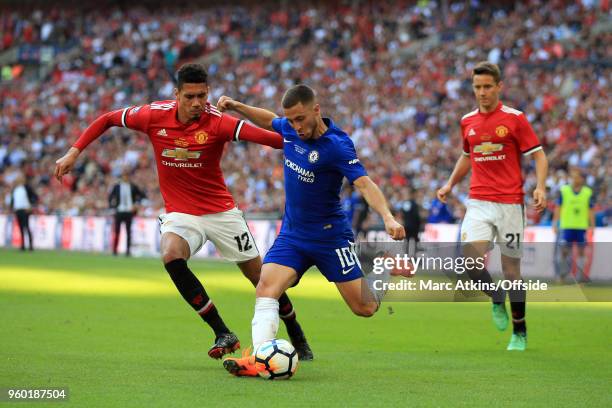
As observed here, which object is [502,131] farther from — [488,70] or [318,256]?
[318,256]

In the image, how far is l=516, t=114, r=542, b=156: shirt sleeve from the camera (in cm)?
1048

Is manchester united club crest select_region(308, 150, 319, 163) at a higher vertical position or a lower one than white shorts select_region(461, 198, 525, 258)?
higher

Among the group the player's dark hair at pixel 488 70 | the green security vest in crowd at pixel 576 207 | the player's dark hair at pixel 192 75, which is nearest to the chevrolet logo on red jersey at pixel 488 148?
the player's dark hair at pixel 488 70

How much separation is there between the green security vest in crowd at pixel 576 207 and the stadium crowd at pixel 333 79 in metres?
3.07

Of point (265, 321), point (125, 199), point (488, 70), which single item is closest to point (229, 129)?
point (265, 321)

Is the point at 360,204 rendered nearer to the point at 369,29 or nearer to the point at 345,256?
the point at 369,29

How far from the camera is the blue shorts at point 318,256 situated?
336 inches

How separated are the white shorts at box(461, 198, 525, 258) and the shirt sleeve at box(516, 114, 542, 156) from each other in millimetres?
577

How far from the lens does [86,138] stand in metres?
9.52

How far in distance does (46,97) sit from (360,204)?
869 inches

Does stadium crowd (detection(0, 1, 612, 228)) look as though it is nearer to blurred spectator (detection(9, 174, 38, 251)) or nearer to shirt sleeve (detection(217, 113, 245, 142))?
blurred spectator (detection(9, 174, 38, 251))

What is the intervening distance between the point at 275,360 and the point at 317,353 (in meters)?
2.01

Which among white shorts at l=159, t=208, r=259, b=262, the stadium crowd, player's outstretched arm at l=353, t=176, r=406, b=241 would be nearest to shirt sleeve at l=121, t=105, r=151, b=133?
white shorts at l=159, t=208, r=259, b=262

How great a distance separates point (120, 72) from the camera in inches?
1742
